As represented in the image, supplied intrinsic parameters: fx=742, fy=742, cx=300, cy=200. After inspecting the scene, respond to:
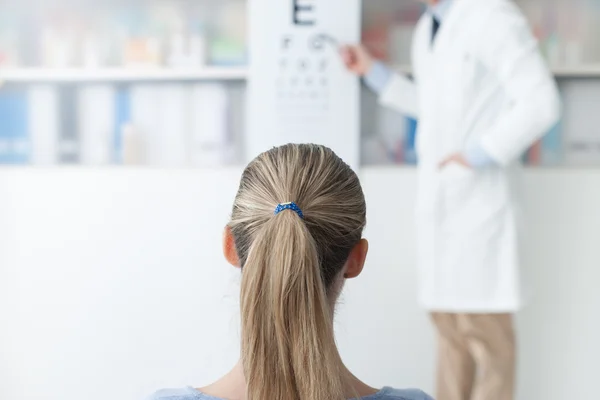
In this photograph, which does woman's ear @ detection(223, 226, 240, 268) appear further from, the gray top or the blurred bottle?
the blurred bottle

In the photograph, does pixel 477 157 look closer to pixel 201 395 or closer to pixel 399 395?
pixel 399 395

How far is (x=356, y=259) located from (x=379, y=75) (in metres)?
1.33

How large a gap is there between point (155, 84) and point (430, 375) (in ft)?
4.46

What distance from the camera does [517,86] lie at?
76.9 inches

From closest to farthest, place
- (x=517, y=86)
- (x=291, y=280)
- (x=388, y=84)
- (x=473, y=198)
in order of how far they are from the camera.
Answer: (x=291, y=280), (x=517, y=86), (x=473, y=198), (x=388, y=84)

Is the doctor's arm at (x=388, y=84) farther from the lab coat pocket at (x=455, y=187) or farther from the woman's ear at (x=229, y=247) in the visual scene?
the woman's ear at (x=229, y=247)

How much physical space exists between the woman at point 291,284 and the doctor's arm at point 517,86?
104 cm

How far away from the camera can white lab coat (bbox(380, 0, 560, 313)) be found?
196 cm

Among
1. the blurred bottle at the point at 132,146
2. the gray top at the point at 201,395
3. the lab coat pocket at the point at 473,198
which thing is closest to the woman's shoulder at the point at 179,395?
the gray top at the point at 201,395

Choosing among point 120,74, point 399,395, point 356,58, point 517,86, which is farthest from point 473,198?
point 120,74

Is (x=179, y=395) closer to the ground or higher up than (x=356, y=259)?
closer to the ground

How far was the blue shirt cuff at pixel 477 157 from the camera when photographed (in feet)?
6.55

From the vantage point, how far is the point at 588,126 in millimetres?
2445

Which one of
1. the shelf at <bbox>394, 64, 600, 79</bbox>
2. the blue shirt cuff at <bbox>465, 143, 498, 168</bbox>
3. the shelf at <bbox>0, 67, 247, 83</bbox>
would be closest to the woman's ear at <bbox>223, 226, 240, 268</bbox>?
the blue shirt cuff at <bbox>465, 143, 498, 168</bbox>
